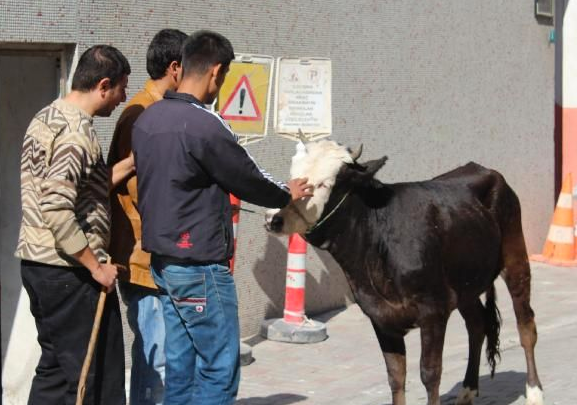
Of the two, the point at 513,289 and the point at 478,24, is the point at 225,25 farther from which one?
the point at 478,24

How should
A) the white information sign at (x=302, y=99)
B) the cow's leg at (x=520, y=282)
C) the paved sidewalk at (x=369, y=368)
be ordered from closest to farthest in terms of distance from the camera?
the cow's leg at (x=520, y=282) → the paved sidewalk at (x=369, y=368) → the white information sign at (x=302, y=99)

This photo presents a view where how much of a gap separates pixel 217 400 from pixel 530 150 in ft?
28.8

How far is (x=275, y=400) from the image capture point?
722 cm

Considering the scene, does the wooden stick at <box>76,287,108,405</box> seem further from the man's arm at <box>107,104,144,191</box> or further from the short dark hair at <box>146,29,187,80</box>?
the short dark hair at <box>146,29,187,80</box>

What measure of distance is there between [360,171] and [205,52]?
1.22 m

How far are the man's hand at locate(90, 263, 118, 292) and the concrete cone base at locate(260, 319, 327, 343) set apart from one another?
4071mm

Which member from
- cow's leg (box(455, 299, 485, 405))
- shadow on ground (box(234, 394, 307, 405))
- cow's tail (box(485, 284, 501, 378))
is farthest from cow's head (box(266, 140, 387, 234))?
shadow on ground (box(234, 394, 307, 405))

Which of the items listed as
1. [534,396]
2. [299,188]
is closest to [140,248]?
[299,188]

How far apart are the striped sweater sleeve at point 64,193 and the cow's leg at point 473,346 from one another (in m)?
2.97

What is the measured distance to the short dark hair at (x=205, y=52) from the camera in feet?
15.7

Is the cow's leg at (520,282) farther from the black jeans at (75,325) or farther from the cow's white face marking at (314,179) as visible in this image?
the black jeans at (75,325)

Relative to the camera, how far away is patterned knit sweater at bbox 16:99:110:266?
181 inches

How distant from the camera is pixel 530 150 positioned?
506 inches

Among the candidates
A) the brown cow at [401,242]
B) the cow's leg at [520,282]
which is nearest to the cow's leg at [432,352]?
the brown cow at [401,242]
